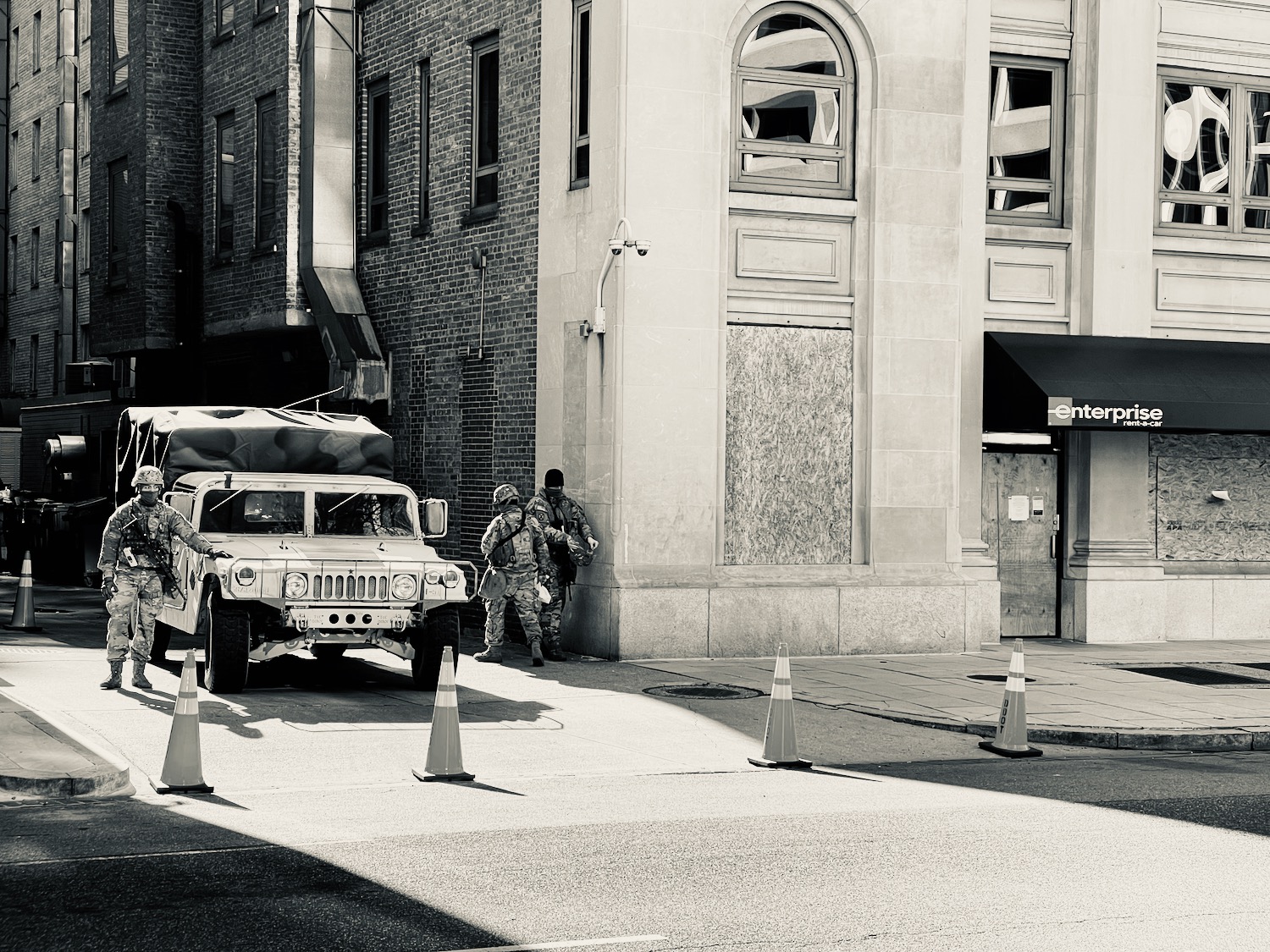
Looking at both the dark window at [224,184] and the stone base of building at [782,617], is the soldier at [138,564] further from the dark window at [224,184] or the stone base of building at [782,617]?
the dark window at [224,184]

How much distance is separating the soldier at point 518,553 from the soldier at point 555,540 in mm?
197

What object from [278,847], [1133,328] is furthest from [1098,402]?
[278,847]

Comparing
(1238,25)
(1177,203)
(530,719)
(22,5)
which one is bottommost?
(530,719)

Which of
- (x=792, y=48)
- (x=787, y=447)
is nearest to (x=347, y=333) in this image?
(x=787, y=447)

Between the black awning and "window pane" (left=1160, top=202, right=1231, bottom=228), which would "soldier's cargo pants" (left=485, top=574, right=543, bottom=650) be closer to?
the black awning

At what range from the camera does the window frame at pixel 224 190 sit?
25.1 m

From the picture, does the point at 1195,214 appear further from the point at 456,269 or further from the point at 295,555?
the point at 295,555

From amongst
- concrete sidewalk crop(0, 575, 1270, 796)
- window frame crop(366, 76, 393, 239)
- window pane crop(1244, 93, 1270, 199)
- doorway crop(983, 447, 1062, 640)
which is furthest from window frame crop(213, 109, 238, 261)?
window pane crop(1244, 93, 1270, 199)

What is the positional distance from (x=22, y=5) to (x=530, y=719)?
3725 cm

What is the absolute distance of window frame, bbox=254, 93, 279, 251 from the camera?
2351 centimetres

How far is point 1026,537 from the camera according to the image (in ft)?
62.7

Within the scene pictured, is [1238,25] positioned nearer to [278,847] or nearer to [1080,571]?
[1080,571]

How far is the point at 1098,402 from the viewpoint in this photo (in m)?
17.7

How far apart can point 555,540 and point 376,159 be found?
27.4ft
